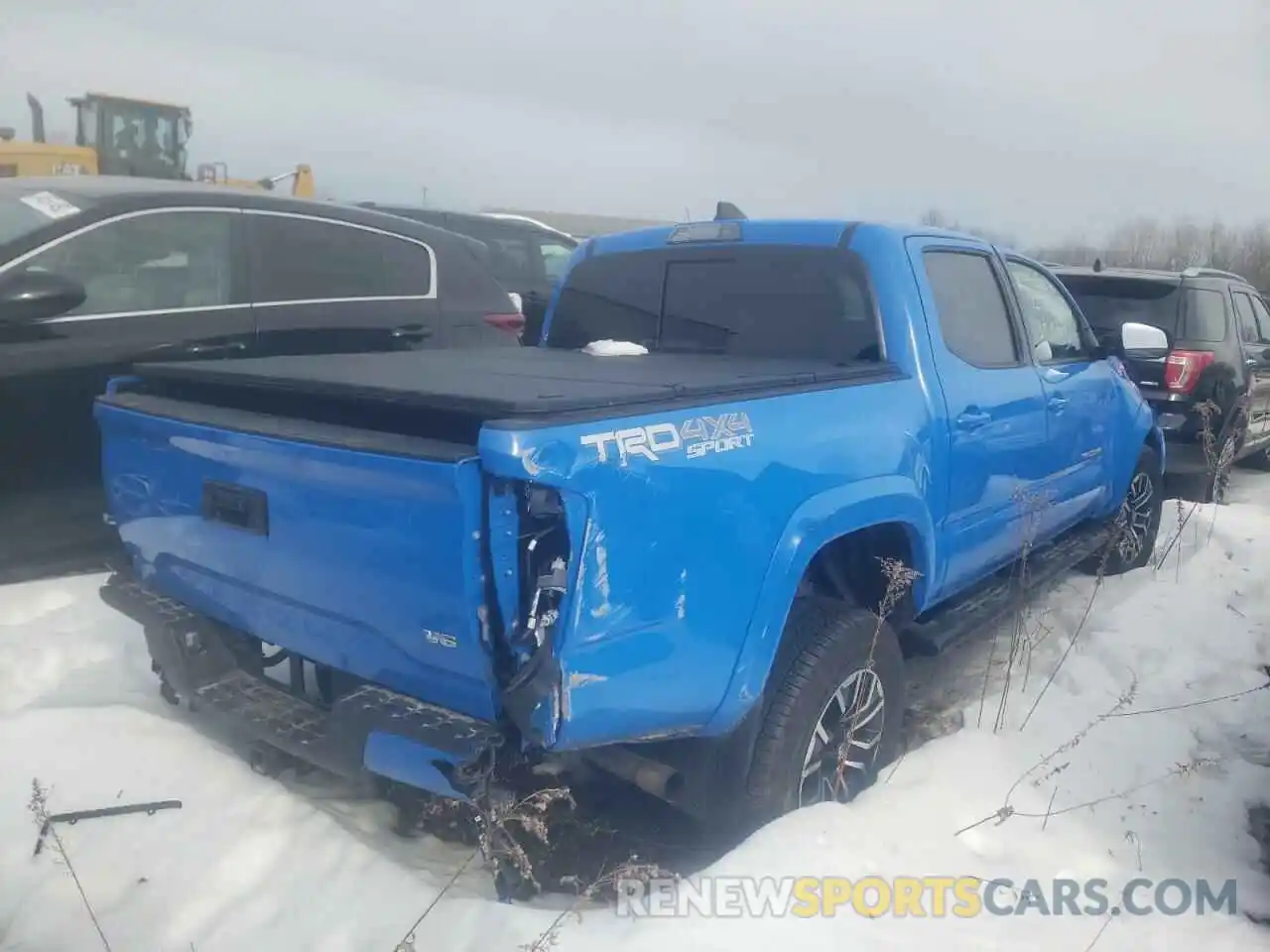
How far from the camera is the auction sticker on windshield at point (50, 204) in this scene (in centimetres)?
423

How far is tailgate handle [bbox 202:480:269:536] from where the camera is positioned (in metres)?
2.70

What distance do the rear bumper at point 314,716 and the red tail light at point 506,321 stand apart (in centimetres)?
273

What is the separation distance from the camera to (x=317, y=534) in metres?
2.56

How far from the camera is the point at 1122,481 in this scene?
5.62 m

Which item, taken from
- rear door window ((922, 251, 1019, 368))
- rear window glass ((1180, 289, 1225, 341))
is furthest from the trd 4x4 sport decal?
rear window glass ((1180, 289, 1225, 341))

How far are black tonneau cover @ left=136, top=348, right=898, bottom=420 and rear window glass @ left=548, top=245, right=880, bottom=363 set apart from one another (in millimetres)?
134

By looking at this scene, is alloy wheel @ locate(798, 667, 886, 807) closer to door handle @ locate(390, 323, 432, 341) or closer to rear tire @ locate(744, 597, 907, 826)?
rear tire @ locate(744, 597, 907, 826)

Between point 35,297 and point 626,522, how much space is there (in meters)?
2.93

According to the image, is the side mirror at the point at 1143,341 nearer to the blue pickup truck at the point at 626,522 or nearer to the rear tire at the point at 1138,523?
the rear tire at the point at 1138,523

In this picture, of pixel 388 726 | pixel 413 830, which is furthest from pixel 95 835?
pixel 388 726

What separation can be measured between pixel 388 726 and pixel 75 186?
3.41 meters

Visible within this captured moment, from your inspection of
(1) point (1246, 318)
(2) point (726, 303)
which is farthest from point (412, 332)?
(1) point (1246, 318)

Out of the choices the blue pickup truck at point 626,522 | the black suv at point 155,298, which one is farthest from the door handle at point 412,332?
the blue pickup truck at point 626,522

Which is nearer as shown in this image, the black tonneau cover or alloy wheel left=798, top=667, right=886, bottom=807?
the black tonneau cover
